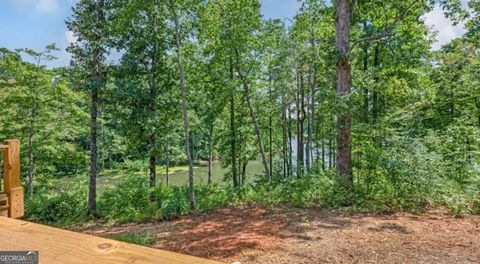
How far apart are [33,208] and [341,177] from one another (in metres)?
10.0

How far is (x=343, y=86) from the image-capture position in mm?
6117

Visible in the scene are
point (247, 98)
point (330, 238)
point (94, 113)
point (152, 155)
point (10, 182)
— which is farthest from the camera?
point (247, 98)

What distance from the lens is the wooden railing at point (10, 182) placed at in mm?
2202

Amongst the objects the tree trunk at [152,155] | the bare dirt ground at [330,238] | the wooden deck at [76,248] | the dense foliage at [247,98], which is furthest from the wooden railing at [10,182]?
the tree trunk at [152,155]

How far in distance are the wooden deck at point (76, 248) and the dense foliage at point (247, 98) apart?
5.33 m

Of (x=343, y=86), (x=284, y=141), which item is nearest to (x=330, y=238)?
(x=343, y=86)

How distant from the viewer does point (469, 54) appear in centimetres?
1162

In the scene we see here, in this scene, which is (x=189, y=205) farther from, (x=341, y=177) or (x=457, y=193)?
(x=457, y=193)

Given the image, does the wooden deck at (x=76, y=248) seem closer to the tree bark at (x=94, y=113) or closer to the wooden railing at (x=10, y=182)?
the wooden railing at (x=10, y=182)

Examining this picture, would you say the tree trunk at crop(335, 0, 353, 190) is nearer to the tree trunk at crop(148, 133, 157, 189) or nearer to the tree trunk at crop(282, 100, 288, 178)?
the tree trunk at crop(148, 133, 157, 189)

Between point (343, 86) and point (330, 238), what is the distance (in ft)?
10.6

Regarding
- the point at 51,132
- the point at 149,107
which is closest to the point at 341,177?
the point at 149,107

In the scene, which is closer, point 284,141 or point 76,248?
point 76,248

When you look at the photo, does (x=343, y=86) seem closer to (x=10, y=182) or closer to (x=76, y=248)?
(x=10, y=182)
